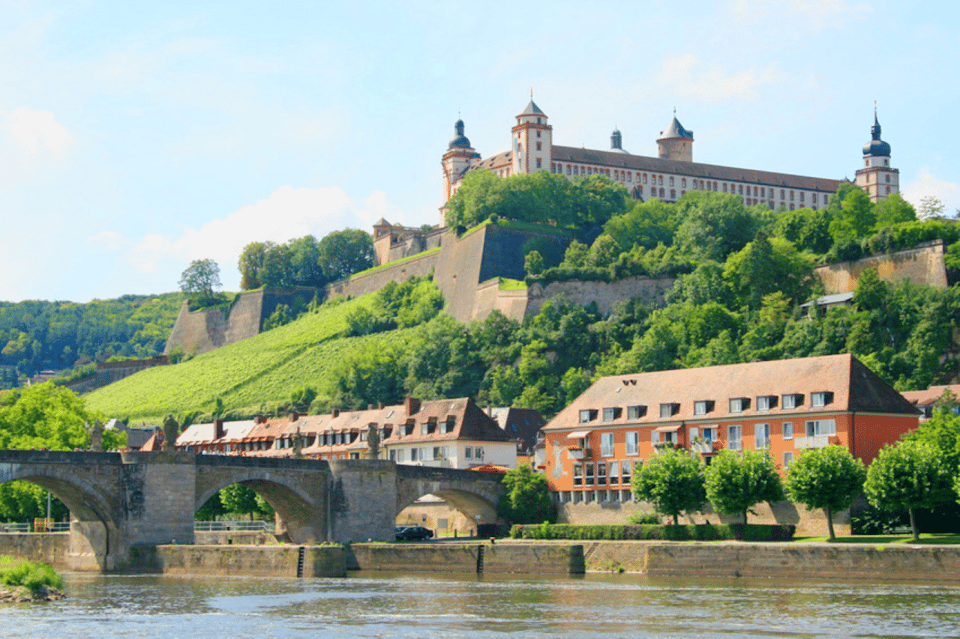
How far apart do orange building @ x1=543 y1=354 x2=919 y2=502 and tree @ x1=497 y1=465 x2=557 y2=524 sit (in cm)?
98

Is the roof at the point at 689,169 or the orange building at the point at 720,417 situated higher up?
the roof at the point at 689,169

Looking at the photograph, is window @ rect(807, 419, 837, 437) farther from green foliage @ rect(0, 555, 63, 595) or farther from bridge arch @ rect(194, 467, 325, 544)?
green foliage @ rect(0, 555, 63, 595)

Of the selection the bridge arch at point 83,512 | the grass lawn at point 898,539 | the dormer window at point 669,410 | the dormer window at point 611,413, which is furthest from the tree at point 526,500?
the bridge arch at point 83,512

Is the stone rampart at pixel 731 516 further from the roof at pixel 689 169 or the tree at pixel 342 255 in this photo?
the tree at pixel 342 255

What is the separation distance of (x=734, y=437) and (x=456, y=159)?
105m

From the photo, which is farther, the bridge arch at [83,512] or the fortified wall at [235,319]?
the fortified wall at [235,319]

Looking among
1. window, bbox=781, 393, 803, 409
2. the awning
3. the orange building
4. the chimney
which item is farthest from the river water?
the chimney

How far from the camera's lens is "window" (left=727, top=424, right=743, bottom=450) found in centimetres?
6750

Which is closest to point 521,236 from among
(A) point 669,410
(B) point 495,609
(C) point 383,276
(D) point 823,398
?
(C) point 383,276

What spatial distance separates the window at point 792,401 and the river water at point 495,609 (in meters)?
14.3

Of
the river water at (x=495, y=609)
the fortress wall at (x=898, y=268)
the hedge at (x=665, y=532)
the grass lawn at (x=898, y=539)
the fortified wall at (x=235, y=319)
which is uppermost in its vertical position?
the fortified wall at (x=235, y=319)

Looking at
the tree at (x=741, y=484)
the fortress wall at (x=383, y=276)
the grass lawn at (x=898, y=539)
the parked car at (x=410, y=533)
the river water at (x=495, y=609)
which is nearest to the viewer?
the river water at (x=495, y=609)

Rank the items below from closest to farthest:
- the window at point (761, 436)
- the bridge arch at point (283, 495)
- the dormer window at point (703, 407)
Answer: the bridge arch at point (283, 495) < the window at point (761, 436) < the dormer window at point (703, 407)

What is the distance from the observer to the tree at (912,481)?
181 feet
